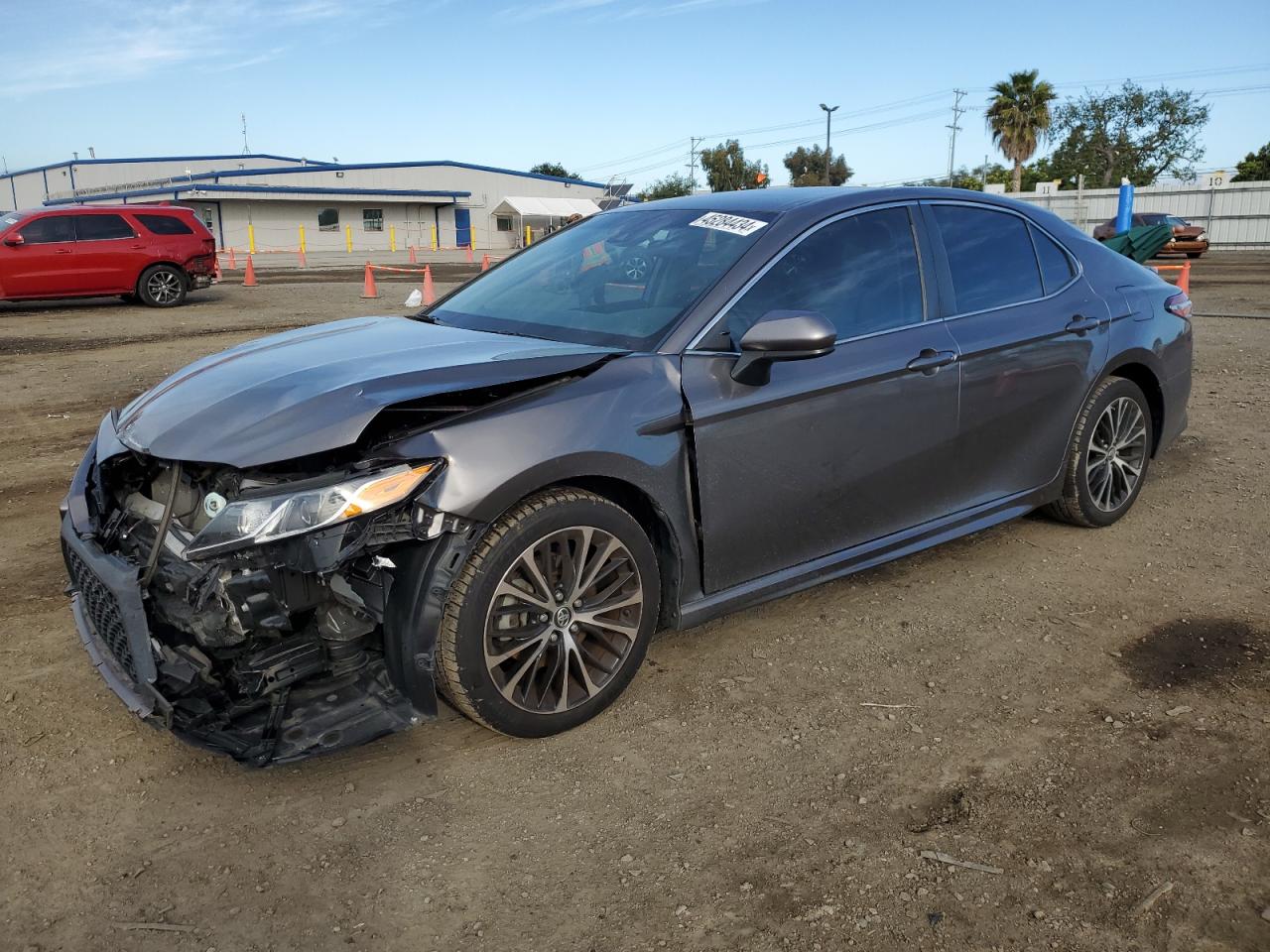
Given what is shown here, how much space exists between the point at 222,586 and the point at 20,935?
895 mm

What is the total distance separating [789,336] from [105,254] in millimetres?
16687

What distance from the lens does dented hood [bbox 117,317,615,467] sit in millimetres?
2762

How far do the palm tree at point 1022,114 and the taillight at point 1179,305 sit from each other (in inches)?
2322

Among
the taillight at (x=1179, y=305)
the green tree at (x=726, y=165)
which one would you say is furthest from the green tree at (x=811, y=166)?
the taillight at (x=1179, y=305)

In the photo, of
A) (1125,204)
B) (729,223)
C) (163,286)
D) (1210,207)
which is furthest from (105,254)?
(1210,207)

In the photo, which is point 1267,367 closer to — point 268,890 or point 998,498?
point 998,498

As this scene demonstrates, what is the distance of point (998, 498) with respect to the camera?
4.41 meters

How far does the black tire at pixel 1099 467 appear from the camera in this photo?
4.71 m

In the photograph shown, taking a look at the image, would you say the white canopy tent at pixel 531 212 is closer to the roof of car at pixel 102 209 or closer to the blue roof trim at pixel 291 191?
the blue roof trim at pixel 291 191

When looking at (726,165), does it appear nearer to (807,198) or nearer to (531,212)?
(531,212)

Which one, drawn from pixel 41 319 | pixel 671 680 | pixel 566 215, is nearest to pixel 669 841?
pixel 671 680

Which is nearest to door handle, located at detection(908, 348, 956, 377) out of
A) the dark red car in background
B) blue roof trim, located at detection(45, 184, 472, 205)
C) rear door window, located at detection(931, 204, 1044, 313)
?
rear door window, located at detection(931, 204, 1044, 313)

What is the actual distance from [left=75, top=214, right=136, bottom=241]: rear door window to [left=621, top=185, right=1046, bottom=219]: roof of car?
50.1 feet

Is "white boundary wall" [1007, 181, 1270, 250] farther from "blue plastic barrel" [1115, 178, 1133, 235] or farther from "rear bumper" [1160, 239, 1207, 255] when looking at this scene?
"blue plastic barrel" [1115, 178, 1133, 235]
